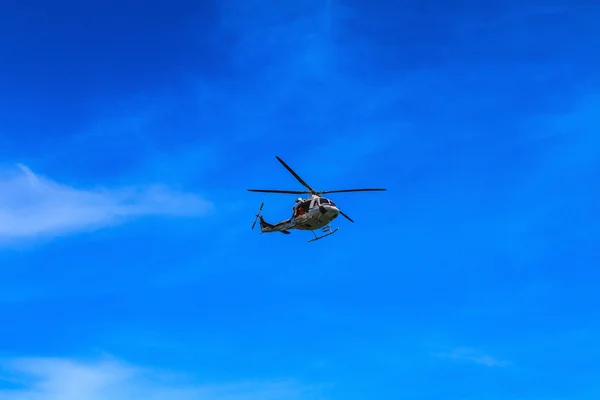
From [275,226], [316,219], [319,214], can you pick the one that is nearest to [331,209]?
[319,214]

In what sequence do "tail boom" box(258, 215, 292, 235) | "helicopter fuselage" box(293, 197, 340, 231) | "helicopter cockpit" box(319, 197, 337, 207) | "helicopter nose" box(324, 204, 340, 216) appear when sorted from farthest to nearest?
"tail boom" box(258, 215, 292, 235)
"helicopter cockpit" box(319, 197, 337, 207)
"helicopter fuselage" box(293, 197, 340, 231)
"helicopter nose" box(324, 204, 340, 216)

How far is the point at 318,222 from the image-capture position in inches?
5561

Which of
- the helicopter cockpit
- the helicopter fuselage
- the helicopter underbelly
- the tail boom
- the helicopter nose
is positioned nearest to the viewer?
the helicopter nose

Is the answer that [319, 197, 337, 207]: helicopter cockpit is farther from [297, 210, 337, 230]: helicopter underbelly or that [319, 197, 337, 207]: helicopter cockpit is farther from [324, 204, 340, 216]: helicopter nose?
[297, 210, 337, 230]: helicopter underbelly

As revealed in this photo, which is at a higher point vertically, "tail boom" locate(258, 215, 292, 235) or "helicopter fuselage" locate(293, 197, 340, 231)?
"tail boom" locate(258, 215, 292, 235)

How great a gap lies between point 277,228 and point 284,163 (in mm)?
22912

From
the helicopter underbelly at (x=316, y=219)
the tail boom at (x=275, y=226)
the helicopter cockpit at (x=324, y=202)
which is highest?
the tail boom at (x=275, y=226)

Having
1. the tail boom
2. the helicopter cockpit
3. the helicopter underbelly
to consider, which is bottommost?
the helicopter underbelly

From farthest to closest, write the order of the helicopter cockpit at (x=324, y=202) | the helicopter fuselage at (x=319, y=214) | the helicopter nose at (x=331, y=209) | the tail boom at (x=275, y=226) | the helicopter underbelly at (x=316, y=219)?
the tail boom at (x=275, y=226) < the helicopter cockpit at (x=324, y=202) < the helicopter underbelly at (x=316, y=219) < the helicopter fuselage at (x=319, y=214) < the helicopter nose at (x=331, y=209)

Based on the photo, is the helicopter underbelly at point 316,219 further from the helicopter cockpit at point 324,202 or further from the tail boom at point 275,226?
the tail boom at point 275,226

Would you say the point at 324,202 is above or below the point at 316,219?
above

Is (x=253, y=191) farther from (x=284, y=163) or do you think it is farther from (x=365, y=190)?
(x=365, y=190)

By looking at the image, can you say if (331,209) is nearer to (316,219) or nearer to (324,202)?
(324,202)

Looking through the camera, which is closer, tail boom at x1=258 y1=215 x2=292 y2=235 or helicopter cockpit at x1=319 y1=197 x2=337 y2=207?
helicopter cockpit at x1=319 y1=197 x2=337 y2=207
